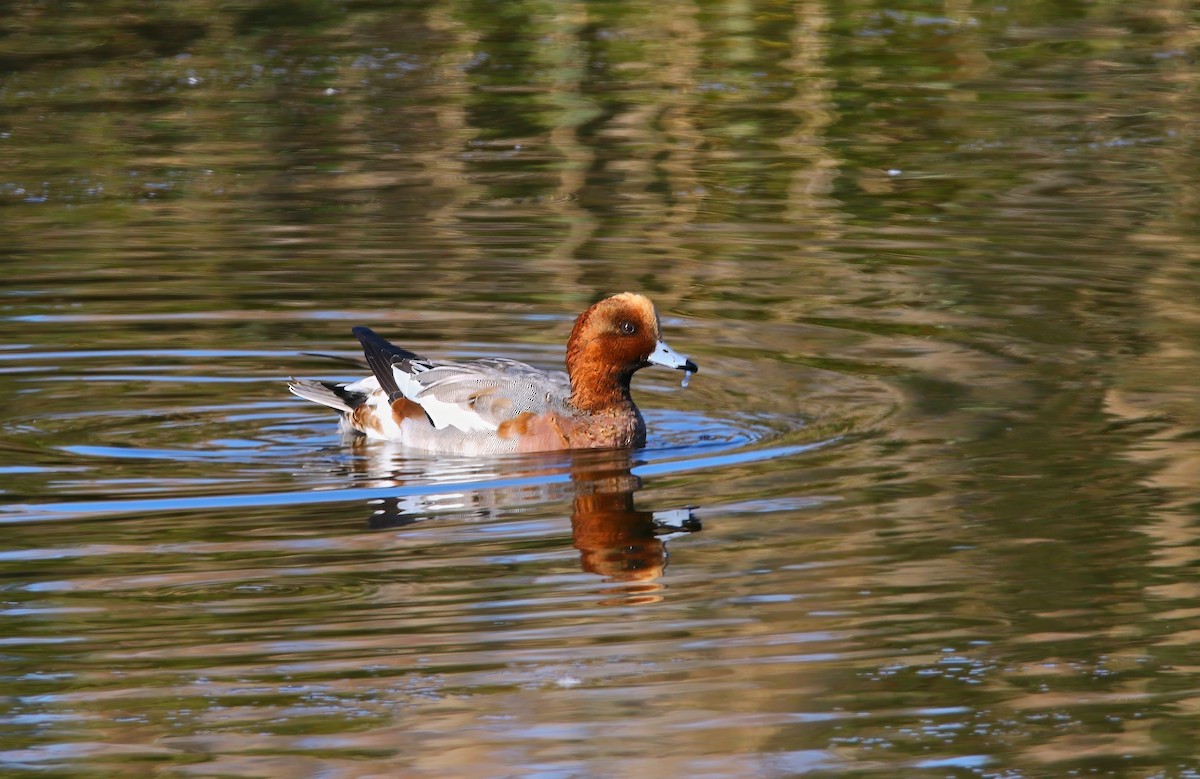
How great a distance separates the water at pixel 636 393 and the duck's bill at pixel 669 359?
0.38m

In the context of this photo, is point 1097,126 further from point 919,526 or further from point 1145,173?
point 919,526

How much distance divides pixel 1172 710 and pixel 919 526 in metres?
1.90

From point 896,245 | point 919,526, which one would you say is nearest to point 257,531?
point 919,526

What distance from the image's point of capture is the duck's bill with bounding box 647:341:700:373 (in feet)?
29.7

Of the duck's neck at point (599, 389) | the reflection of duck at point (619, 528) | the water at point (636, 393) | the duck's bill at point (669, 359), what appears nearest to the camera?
the water at point (636, 393)

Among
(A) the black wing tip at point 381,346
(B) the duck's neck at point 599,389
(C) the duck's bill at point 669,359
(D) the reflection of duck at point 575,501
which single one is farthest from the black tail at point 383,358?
(C) the duck's bill at point 669,359

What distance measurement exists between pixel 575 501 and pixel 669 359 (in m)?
1.16

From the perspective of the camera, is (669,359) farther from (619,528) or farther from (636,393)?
(619,528)

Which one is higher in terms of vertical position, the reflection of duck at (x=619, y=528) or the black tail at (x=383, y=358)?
the black tail at (x=383, y=358)

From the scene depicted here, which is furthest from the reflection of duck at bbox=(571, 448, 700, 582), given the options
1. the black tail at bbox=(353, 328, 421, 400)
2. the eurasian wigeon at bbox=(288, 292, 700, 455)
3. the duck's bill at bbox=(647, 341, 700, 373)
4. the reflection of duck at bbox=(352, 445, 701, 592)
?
the black tail at bbox=(353, 328, 421, 400)

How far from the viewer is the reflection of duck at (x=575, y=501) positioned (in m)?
7.41

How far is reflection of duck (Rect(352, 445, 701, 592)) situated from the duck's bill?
1.48 ft

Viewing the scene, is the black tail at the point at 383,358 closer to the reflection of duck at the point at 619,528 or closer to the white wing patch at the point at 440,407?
the white wing patch at the point at 440,407

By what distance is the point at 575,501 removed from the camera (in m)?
8.26
